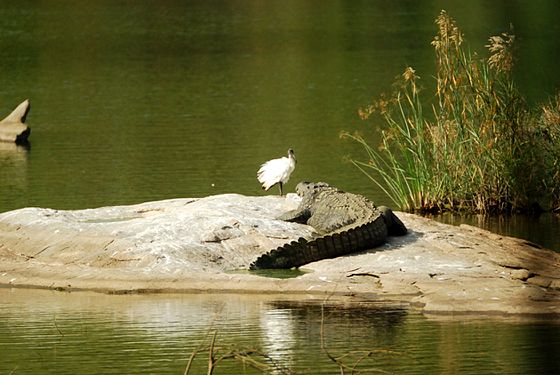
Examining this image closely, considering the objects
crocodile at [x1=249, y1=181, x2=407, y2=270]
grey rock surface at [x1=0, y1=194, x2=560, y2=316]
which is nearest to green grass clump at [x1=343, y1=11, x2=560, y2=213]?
grey rock surface at [x1=0, y1=194, x2=560, y2=316]

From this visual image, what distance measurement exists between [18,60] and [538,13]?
2231cm

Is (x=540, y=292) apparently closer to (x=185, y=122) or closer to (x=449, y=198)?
(x=449, y=198)

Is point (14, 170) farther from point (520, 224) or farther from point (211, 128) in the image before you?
point (520, 224)

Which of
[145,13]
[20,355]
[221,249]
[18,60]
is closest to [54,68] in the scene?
[18,60]

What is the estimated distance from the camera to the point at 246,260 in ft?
52.1

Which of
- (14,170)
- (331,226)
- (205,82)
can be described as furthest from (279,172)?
(205,82)

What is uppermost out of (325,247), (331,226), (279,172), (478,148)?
(478,148)

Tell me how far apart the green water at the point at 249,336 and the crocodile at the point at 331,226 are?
1146 millimetres

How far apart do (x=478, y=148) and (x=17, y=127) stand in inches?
509

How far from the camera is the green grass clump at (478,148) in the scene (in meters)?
19.7

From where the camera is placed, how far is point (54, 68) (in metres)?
46.2

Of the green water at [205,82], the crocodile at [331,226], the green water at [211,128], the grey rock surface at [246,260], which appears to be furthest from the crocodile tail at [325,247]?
the green water at [205,82]

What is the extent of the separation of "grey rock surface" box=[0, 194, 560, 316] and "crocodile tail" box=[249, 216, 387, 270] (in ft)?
0.40

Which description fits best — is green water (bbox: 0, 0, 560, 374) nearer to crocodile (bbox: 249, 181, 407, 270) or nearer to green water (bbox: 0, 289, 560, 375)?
green water (bbox: 0, 289, 560, 375)
